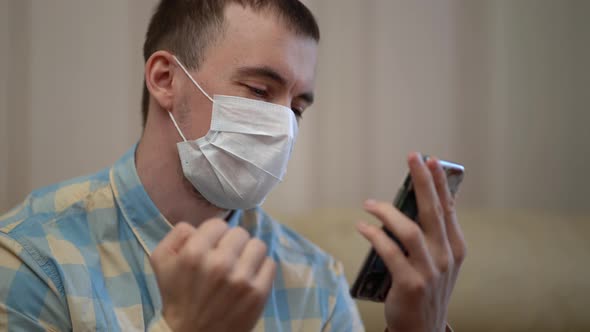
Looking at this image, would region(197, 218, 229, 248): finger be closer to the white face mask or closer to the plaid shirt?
the plaid shirt

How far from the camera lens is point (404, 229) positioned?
0.62 meters

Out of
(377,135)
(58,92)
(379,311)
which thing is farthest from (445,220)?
(58,92)

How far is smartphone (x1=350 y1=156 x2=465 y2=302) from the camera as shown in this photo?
2.17 feet

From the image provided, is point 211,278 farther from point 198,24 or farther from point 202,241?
point 198,24

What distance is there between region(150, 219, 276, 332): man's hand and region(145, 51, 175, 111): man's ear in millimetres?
456

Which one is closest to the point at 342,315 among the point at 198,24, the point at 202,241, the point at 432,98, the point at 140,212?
the point at 140,212

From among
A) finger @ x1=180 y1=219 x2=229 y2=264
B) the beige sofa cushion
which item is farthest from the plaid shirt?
the beige sofa cushion

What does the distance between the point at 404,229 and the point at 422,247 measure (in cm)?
4

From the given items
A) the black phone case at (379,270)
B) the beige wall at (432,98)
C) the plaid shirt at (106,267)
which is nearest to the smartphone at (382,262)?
the black phone case at (379,270)

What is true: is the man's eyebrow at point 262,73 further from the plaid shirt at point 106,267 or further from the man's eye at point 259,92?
the plaid shirt at point 106,267

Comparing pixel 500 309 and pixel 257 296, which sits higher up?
pixel 257 296

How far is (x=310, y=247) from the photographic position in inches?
47.3

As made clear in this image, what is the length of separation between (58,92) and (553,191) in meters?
1.75

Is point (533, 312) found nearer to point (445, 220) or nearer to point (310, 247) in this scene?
point (310, 247)
